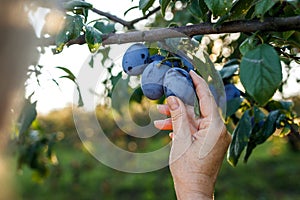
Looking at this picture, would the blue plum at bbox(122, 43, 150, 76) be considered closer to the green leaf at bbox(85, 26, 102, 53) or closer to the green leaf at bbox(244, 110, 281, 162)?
the green leaf at bbox(85, 26, 102, 53)

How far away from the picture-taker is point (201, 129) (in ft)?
3.17

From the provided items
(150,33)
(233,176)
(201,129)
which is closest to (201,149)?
(201,129)

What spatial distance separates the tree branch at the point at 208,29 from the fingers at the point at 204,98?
0.08 meters

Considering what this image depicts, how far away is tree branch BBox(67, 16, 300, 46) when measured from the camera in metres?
0.73

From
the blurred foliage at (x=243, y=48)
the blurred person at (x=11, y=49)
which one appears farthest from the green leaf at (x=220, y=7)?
the blurred person at (x=11, y=49)

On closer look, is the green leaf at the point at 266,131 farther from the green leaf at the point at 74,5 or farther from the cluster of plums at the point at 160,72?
the green leaf at the point at 74,5

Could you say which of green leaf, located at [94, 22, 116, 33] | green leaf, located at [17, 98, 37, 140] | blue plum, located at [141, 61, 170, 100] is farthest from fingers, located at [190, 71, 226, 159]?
Result: green leaf, located at [17, 98, 37, 140]

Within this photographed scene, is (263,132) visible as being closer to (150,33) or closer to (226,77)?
(226,77)

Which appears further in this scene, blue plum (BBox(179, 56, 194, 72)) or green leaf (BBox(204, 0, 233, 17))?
blue plum (BBox(179, 56, 194, 72))

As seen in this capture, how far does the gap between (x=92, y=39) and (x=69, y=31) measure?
0.13 feet

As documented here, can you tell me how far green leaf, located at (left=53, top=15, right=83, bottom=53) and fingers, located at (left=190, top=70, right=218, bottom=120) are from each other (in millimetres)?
207

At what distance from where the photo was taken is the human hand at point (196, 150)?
95 cm

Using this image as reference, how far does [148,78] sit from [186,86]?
0.21 ft

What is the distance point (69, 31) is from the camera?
2.83 feet
